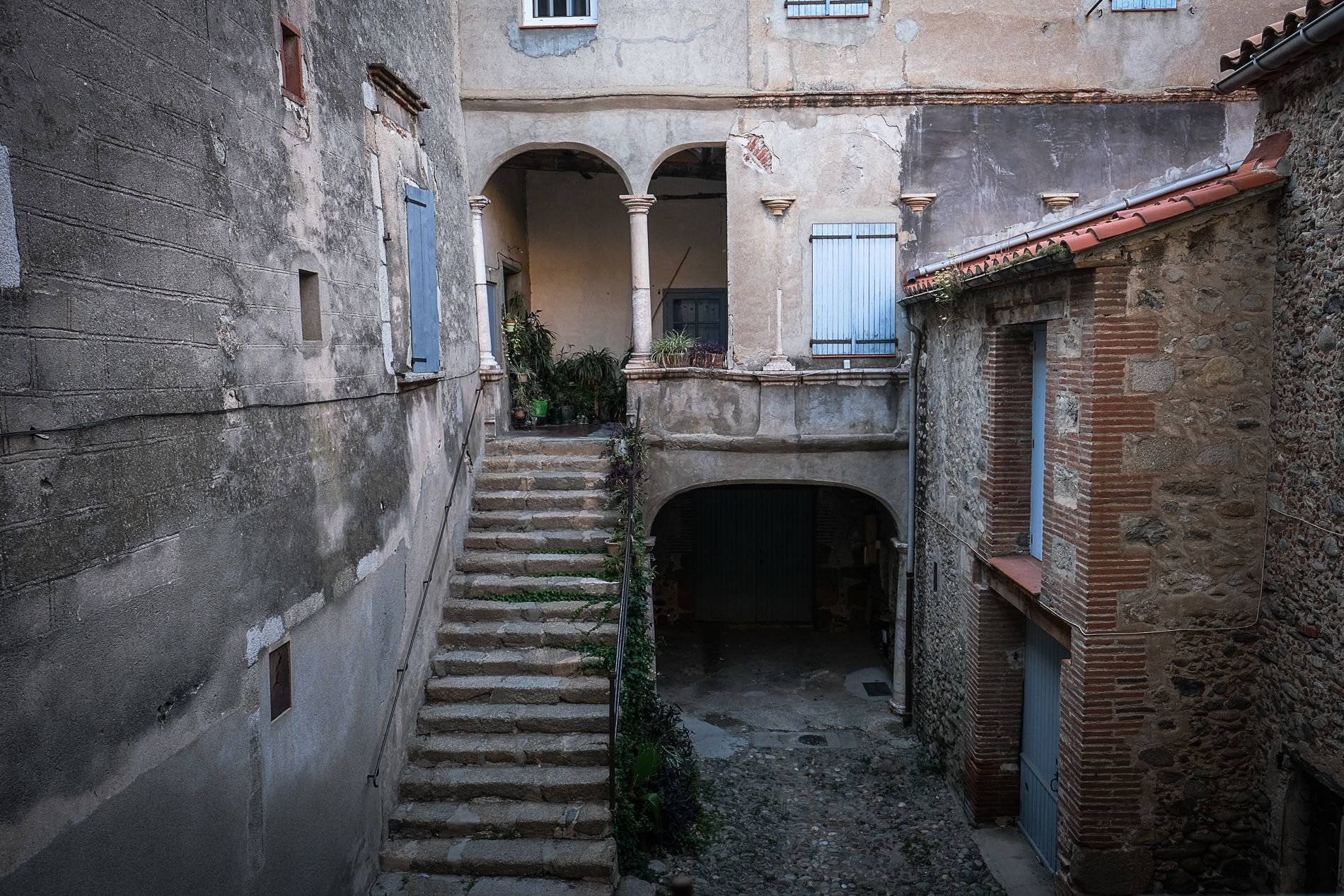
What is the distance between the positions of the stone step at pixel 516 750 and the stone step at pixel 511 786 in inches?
3.9

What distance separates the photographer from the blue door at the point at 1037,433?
7516 mm

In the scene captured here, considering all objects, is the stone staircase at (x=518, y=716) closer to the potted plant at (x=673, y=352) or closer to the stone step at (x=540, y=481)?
the stone step at (x=540, y=481)

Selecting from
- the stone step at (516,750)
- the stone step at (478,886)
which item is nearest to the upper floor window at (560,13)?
the stone step at (516,750)

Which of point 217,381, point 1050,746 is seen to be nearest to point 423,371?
point 217,381

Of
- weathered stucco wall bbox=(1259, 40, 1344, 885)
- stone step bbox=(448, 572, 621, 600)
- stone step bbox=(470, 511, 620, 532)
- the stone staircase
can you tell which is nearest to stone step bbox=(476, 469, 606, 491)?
the stone staircase

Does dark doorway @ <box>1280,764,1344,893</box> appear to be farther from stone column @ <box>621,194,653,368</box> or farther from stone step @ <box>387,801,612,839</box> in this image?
stone column @ <box>621,194,653,368</box>

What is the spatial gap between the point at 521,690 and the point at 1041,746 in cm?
453

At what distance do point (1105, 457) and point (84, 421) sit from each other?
5783mm

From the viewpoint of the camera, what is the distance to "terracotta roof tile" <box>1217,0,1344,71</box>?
5.17 metres

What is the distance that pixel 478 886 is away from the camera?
7070 mm

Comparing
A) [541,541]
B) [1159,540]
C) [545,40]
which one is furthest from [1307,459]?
[545,40]

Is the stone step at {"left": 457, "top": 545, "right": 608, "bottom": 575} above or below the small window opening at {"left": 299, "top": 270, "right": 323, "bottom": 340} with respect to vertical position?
below

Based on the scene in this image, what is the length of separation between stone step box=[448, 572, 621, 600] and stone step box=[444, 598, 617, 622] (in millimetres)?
140

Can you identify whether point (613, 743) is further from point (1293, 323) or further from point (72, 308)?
point (1293, 323)
